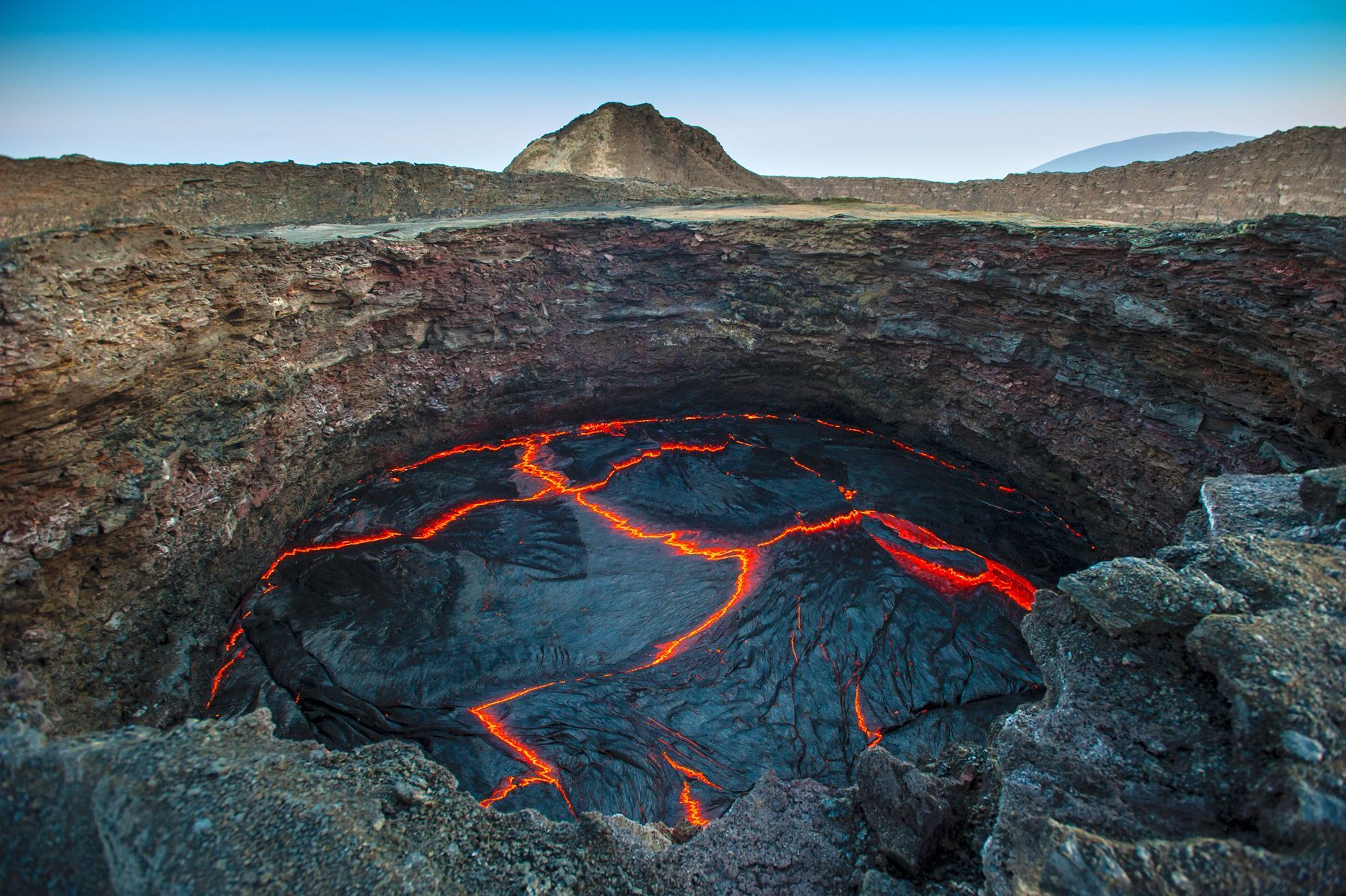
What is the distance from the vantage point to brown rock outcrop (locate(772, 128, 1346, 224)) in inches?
394

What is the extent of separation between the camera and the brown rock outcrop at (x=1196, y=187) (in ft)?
32.8

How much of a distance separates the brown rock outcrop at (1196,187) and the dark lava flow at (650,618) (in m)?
6.59

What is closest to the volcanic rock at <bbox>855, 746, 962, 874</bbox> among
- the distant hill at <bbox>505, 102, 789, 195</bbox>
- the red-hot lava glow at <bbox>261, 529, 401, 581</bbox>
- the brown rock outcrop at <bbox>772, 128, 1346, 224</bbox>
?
the red-hot lava glow at <bbox>261, 529, 401, 581</bbox>

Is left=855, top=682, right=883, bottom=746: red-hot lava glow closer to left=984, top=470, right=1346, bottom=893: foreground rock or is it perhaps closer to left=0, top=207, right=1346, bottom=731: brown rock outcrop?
left=984, top=470, right=1346, bottom=893: foreground rock

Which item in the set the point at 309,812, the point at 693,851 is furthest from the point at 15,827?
the point at 693,851

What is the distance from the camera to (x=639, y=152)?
54.2ft

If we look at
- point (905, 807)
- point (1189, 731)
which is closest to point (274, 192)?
point (905, 807)

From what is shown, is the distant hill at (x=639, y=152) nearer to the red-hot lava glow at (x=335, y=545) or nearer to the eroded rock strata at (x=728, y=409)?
the eroded rock strata at (x=728, y=409)

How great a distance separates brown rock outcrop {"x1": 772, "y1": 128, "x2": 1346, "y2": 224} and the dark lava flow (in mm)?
6589

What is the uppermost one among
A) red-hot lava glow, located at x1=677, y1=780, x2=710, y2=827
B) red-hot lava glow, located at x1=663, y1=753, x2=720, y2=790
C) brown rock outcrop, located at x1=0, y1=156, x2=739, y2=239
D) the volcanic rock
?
brown rock outcrop, located at x1=0, y1=156, x2=739, y2=239

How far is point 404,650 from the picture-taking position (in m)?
5.52

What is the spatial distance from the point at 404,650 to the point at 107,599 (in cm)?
240

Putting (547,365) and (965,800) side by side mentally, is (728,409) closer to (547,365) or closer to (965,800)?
(547,365)

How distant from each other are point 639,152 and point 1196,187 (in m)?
12.7
